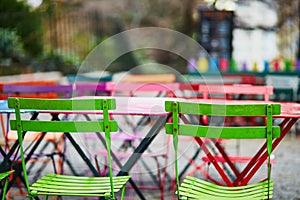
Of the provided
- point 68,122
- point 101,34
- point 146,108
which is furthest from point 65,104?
point 101,34

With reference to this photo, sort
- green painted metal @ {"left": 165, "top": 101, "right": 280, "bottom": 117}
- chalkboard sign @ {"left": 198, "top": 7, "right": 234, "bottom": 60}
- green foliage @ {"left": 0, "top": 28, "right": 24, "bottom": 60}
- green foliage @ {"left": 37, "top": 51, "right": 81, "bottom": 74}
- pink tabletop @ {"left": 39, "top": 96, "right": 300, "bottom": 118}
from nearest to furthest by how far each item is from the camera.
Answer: green painted metal @ {"left": 165, "top": 101, "right": 280, "bottom": 117} < pink tabletop @ {"left": 39, "top": 96, "right": 300, "bottom": 118} < green foliage @ {"left": 0, "top": 28, "right": 24, "bottom": 60} < chalkboard sign @ {"left": 198, "top": 7, "right": 234, "bottom": 60} < green foliage @ {"left": 37, "top": 51, "right": 81, "bottom": 74}

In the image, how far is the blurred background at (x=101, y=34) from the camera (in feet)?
38.4

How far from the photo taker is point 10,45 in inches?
463

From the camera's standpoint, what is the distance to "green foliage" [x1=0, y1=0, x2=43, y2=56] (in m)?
11.8

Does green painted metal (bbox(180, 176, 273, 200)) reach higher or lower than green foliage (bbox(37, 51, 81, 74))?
lower

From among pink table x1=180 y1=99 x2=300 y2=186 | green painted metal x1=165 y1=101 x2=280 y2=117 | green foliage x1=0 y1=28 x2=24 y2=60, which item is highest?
green foliage x1=0 y1=28 x2=24 y2=60

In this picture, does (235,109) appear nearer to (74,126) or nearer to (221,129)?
(221,129)

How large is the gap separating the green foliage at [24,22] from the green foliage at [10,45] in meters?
0.12

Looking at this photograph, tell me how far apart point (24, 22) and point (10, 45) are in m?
0.76

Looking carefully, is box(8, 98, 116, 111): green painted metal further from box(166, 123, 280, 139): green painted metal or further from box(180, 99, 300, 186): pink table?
box(180, 99, 300, 186): pink table

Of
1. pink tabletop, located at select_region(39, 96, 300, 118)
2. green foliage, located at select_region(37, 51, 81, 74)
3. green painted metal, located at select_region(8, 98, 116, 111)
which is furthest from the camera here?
green foliage, located at select_region(37, 51, 81, 74)

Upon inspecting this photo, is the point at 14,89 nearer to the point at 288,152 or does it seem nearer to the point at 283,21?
the point at 288,152

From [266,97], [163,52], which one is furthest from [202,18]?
[163,52]

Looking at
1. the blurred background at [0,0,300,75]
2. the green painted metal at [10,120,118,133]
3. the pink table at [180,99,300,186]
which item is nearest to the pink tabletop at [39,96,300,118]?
the pink table at [180,99,300,186]
